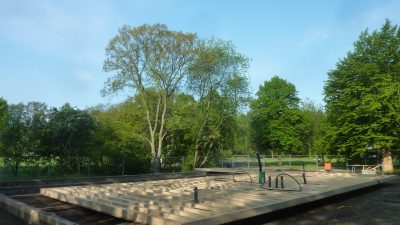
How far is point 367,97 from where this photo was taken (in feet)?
98.1

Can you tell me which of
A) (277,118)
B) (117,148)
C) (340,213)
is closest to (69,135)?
(117,148)

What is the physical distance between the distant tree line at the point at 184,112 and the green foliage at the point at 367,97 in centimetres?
9

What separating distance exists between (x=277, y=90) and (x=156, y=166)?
30.9 metres

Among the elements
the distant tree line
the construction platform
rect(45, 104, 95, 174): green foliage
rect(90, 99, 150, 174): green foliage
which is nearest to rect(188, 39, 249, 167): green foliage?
the distant tree line

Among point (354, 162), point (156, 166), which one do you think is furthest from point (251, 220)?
point (354, 162)

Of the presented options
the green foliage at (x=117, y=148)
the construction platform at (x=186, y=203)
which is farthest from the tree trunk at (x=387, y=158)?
the green foliage at (x=117, y=148)

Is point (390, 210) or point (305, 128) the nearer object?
point (390, 210)

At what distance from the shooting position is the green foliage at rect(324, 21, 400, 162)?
29.3 meters

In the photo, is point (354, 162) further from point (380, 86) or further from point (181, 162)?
point (181, 162)

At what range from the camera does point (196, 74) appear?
105ft

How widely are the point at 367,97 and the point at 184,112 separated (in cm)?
1620

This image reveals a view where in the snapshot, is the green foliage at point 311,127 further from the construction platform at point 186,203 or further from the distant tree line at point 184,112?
the construction platform at point 186,203

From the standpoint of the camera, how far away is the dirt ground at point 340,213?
8.99 meters

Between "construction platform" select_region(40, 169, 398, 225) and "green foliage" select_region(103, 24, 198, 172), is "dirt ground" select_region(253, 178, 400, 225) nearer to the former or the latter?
"construction platform" select_region(40, 169, 398, 225)
